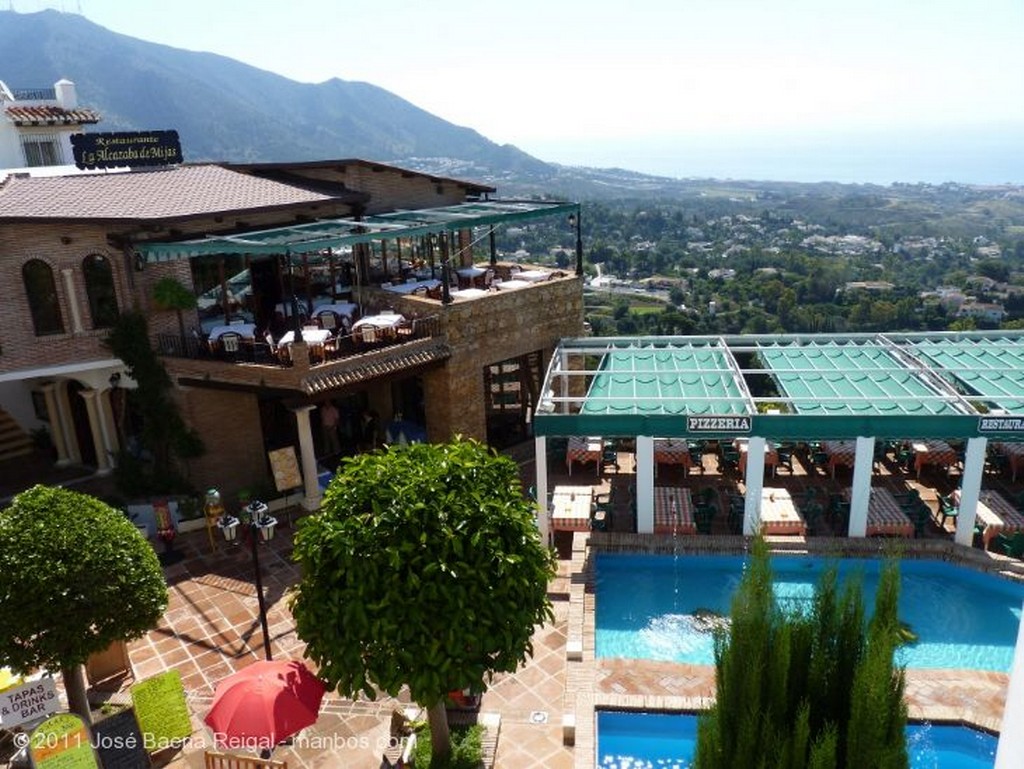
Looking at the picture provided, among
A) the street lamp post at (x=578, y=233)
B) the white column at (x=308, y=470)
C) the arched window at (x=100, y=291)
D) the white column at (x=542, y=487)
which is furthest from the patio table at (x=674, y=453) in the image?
the arched window at (x=100, y=291)

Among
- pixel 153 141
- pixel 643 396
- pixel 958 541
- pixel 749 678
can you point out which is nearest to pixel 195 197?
pixel 153 141

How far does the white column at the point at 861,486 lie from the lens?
55.5ft

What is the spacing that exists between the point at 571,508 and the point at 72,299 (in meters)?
13.7

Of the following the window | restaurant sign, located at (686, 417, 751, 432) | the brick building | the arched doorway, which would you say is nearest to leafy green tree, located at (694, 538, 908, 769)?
restaurant sign, located at (686, 417, 751, 432)

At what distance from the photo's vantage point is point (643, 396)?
18.7 m

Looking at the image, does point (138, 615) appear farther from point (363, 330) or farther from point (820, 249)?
point (820, 249)

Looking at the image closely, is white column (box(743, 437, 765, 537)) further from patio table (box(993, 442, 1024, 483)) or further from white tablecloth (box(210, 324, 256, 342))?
white tablecloth (box(210, 324, 256, 342))

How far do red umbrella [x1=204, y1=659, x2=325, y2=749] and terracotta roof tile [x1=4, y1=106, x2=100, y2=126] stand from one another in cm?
3716

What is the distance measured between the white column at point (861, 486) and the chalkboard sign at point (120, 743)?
1470 centimetres

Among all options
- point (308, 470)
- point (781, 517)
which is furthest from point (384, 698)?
point (781, 517)

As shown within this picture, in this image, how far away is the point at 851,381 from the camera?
1914cm

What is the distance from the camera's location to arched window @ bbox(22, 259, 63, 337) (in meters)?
18.8

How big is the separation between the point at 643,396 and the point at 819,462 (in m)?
6.35

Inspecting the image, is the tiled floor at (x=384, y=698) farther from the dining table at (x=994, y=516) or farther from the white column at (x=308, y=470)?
the dining table at (x=994, y=516)
